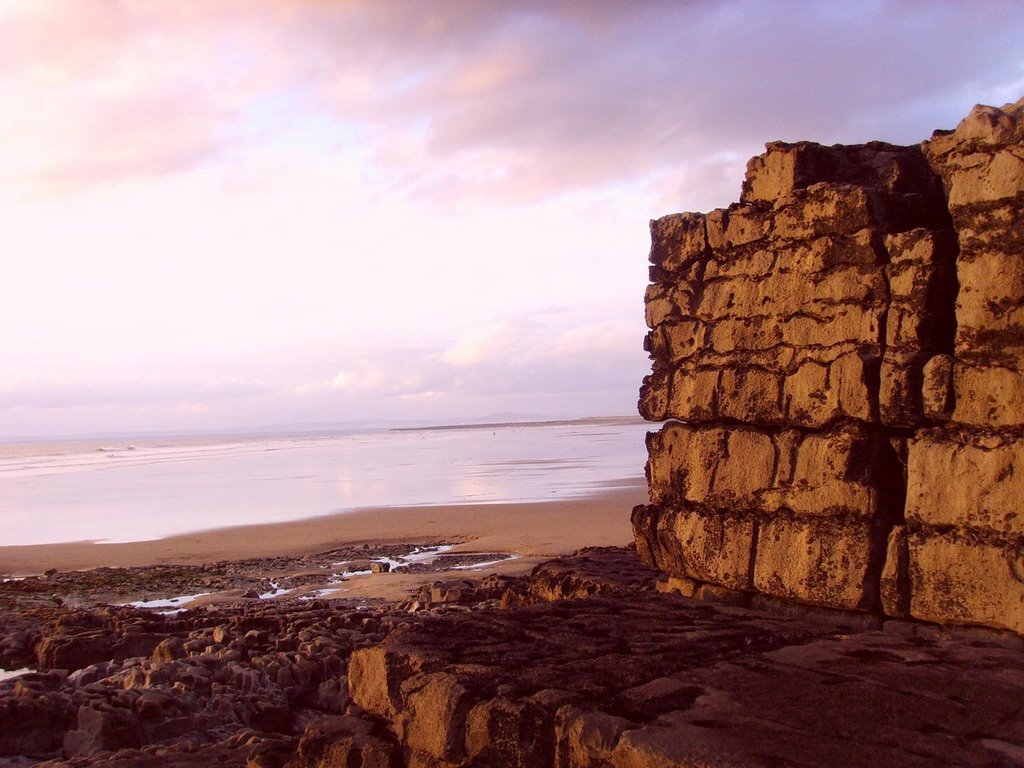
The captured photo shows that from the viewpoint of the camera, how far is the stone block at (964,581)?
4023 millimetres

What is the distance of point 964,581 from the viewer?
13.7 ft

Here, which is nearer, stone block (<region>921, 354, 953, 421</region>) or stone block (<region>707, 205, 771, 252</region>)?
stone block (<region>921, 354, 953, 421</region>)

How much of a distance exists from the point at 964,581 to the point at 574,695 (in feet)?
6.29

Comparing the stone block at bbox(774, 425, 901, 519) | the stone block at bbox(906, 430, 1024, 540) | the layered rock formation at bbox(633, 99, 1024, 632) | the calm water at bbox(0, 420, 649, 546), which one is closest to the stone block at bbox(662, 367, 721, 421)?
the layered rock formation at bbox(633, 99, 1024, 632)

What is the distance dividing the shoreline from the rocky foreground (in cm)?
657

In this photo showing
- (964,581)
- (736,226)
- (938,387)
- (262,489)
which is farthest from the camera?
(262,489)

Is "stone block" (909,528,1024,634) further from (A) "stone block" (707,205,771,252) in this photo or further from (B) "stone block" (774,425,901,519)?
(A) "stone block" (707,205,771,252)

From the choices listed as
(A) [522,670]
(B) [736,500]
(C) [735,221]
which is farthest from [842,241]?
(A) [522,670]

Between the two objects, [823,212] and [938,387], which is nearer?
[938,387]

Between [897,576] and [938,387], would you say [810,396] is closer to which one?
[938,387]

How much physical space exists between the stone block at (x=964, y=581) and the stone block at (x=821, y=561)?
0.22m

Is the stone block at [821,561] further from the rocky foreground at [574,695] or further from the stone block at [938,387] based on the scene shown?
the stone block at [938,387]

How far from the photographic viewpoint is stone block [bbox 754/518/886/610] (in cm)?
457

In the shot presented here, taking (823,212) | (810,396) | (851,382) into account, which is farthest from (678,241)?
(851,382)
